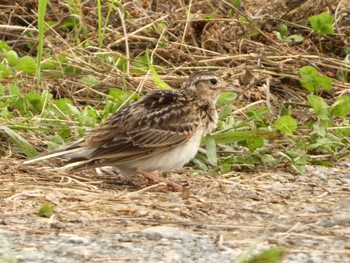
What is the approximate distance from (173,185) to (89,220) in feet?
4.03

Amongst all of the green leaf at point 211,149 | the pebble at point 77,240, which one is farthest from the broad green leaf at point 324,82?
the pebble at point 77,240

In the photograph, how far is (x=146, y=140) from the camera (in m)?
8.00

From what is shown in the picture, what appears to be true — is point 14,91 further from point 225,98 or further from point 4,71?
point 225,98

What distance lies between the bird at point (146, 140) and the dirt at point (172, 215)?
0.15 m

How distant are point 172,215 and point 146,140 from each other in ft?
3.76

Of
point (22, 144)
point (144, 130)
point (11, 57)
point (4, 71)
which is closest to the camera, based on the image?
point (144, 130)

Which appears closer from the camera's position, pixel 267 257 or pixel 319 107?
pixel 267 257

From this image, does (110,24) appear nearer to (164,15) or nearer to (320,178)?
(164,15)

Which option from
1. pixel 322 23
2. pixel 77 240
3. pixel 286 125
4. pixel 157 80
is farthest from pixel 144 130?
pixel 322 23

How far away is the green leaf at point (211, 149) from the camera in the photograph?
8.47 meters

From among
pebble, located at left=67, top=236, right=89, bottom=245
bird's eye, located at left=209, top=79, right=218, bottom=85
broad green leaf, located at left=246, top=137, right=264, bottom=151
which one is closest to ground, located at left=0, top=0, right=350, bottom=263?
pebble, located at left=67, top=236, right=89, bottom=245

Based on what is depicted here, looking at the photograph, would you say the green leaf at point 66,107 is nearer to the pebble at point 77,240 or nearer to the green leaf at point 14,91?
the green leaf at point 14,91

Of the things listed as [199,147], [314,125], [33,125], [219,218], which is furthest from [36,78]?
[219,218]

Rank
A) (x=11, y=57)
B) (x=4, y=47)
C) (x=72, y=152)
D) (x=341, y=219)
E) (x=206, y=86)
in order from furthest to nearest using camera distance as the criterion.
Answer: (x=4, y=47) → (x=11, y=57) → (x=206, y=86) → (x=72, y=152) → (x=341, y=219)
